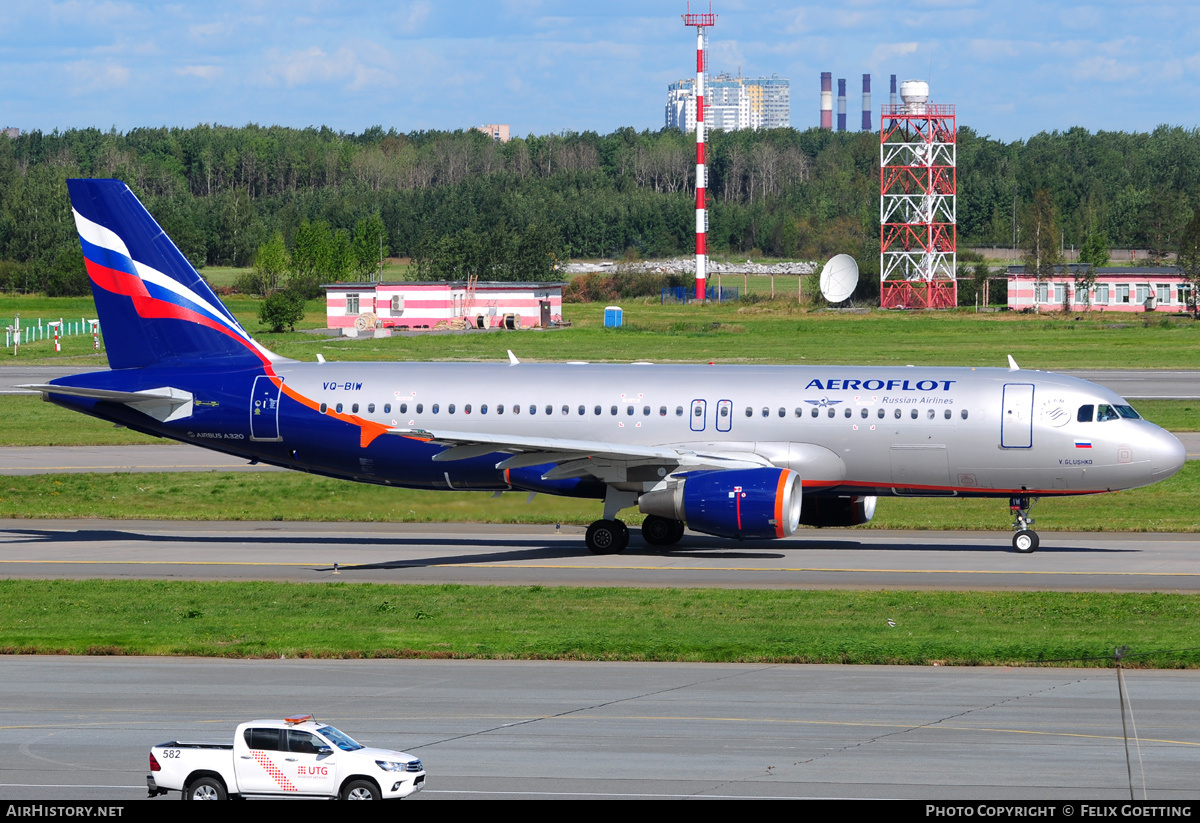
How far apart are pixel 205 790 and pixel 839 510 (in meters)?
25.0

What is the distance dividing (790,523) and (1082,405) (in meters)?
8.13

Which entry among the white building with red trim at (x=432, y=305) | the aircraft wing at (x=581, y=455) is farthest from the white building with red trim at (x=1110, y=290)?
the aircraft wing at (x=581, y=455)

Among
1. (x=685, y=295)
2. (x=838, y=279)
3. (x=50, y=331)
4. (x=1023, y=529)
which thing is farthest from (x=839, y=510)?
(x=685, y=295)

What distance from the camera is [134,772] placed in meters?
16.3

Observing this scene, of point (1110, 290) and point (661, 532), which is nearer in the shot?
point (661, 532)

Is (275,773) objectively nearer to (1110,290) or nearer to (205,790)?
(205,790)

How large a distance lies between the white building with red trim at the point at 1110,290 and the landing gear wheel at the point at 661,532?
110054 millimetres

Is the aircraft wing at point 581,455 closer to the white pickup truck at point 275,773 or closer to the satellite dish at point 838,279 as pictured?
A: the white pickup truck at point 275,773

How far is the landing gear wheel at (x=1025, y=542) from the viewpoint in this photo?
113 ft

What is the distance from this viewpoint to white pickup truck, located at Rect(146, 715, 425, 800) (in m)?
13.9

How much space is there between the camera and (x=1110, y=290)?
139250 millimetres

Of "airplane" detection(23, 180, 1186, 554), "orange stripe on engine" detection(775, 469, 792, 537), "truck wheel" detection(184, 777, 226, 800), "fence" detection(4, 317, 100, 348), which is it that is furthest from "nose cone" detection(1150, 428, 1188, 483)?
"fence" detection(4, 317, 100, 348)

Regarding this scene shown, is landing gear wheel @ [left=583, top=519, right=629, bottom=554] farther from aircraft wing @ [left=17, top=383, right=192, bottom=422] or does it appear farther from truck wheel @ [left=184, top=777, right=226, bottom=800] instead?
truck wheel @ [left=184, top=777, right=226, bottom=800]
